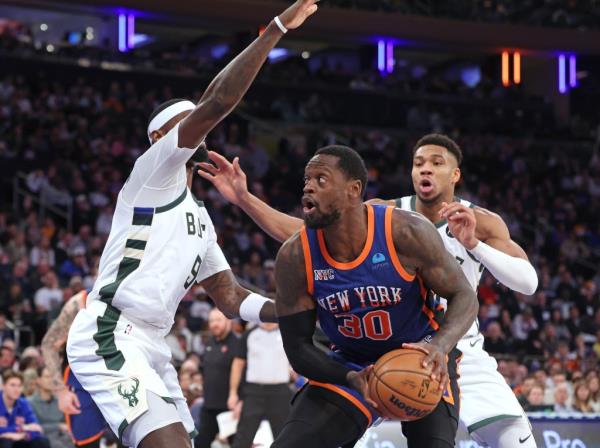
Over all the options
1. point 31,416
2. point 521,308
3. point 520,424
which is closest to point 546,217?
point 521,308

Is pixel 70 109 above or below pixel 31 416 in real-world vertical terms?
above

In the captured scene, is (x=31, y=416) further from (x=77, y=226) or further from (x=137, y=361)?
(x=77, y=226)

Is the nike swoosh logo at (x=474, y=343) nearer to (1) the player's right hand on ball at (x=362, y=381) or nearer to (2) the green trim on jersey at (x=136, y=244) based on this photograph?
(1) the player's right hand on ball at (x=362, y=381)

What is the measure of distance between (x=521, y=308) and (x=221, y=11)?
37.0 feet

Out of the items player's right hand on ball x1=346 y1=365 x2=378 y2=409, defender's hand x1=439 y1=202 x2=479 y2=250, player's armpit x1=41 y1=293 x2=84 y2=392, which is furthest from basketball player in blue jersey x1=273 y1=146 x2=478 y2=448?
player's armpit x1=41 y1=293 x2=84 y2=392

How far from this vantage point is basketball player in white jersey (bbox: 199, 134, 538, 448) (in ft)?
20.4

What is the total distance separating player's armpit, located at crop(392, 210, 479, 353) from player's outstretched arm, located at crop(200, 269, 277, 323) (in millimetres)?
1257

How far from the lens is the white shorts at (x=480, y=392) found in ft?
21.2

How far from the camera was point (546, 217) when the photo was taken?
2703 cm

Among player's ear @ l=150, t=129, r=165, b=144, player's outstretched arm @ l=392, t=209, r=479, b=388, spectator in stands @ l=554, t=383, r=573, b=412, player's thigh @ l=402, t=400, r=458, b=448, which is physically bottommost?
spectator in stands @ l=554, t=383, r=573, b=412

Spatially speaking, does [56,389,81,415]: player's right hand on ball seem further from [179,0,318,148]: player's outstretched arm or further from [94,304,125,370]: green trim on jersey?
[179,0,318,148]: player's outstretched arm

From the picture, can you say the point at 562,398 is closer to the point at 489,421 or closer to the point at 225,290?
the point at 489,421

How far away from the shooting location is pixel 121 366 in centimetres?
546

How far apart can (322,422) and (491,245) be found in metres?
1.72
